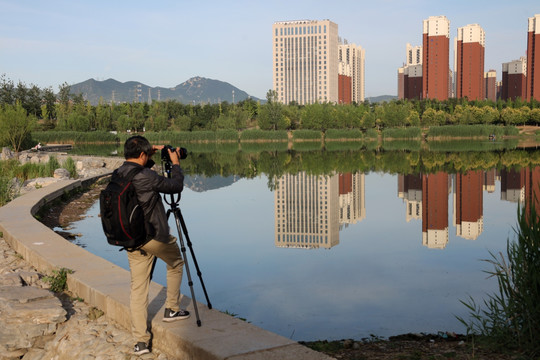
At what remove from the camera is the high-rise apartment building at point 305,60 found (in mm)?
146000

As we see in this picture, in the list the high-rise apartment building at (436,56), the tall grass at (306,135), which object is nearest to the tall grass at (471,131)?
the tall grass at (306,135)

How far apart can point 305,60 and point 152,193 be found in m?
147

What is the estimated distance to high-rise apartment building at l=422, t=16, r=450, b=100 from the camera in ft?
286

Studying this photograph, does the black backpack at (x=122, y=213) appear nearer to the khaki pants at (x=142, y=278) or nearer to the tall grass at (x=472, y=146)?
the khaki pants at (x=142, y=278)

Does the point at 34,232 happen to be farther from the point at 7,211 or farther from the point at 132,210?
the point at 132,210

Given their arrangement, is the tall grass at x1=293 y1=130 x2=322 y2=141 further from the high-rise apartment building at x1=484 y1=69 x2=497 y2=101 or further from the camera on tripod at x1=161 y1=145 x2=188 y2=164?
the high-rise apartment building at x1=484 y1=69 x2=497 y2=101

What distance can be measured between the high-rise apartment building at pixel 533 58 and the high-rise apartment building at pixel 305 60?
65178 millimetres

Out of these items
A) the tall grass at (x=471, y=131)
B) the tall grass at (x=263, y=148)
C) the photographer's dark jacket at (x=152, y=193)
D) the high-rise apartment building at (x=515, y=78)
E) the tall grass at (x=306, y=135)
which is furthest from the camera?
the high-rise apartment building at (x=515, y=78)

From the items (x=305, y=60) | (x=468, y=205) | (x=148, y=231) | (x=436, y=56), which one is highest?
(x=305, y=60)

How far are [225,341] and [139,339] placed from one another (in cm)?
Result: 73

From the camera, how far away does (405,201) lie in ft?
50.8

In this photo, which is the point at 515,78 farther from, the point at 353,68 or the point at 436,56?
the point at 353,68

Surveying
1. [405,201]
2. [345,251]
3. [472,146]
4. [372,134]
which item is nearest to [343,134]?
[372,134]

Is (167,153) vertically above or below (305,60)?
below
